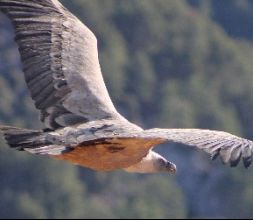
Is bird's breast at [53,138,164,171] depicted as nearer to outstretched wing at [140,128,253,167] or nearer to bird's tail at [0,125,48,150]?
bird's tail at [0,125,48,150]

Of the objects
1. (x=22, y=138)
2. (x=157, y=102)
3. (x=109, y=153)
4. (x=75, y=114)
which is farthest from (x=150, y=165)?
(x=157, y=102)

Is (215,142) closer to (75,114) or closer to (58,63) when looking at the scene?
(75,114)

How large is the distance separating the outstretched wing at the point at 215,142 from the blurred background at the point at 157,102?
1697 cm

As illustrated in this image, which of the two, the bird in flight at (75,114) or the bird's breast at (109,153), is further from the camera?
the bird's breast at (109,153)

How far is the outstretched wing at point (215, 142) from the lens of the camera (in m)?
7.10

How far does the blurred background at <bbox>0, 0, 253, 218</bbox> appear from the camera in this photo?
1118 inches

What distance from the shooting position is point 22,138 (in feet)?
25.3

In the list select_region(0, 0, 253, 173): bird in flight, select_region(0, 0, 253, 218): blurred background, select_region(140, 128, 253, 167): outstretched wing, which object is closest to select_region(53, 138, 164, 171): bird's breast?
select_region(0, 0, 253, 173): bird in flight

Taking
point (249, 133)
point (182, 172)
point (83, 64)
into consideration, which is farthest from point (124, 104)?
point (83, 64)

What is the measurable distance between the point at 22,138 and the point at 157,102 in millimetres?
25680

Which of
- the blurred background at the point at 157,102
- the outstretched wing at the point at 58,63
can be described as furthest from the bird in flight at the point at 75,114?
the blurred background at the point at 157,102

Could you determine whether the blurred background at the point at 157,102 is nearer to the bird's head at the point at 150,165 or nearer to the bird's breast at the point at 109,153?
the bird's head at the point at 150,165

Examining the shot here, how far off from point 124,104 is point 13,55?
3.60m

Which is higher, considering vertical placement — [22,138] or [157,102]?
[22,138]
